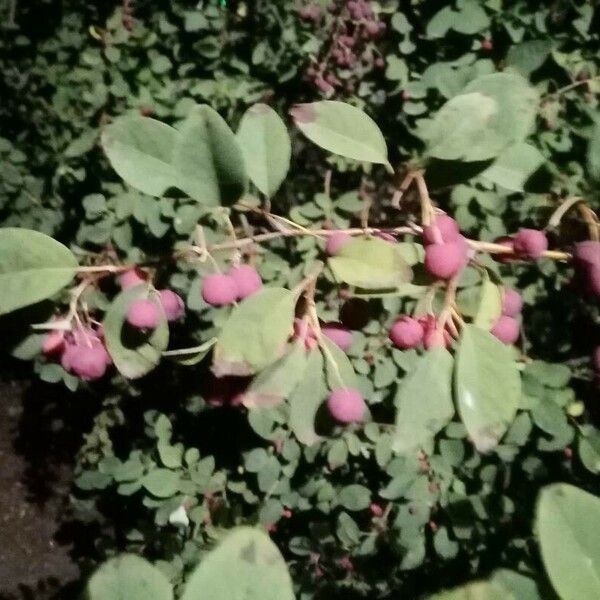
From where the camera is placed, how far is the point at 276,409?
38.4 inches

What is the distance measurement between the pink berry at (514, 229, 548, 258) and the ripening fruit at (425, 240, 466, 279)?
72 millimetres

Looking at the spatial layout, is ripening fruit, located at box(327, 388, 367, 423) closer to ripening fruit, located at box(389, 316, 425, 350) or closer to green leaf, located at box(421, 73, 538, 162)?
ripening fruit, located at box(389, 316, 425, 350)

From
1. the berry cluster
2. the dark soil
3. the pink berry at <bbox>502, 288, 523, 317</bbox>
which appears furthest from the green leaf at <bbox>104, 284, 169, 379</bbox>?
the dark soil

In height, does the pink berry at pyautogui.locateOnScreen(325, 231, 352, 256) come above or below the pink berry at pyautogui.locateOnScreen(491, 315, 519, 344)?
above

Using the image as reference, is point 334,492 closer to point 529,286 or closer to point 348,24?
point 529,286

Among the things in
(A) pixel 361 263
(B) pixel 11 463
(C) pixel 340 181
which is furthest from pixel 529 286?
(B) pixel 11 463

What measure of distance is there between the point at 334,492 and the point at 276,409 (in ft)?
0.81

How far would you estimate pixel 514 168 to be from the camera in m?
0.67

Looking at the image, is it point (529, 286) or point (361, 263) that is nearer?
point (361, 263)

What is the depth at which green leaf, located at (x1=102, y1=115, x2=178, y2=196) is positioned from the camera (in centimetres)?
63

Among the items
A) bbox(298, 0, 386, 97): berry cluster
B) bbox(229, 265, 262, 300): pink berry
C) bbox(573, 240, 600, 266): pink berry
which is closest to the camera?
bbox(573, 240, 600, 266): pink berry

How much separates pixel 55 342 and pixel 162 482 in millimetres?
522

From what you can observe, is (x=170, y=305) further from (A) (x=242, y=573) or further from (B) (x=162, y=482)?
(B) (x=162, y=482)

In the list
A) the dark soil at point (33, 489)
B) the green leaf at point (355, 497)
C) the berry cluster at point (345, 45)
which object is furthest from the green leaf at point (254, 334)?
the dark soil at point (33, 489)
